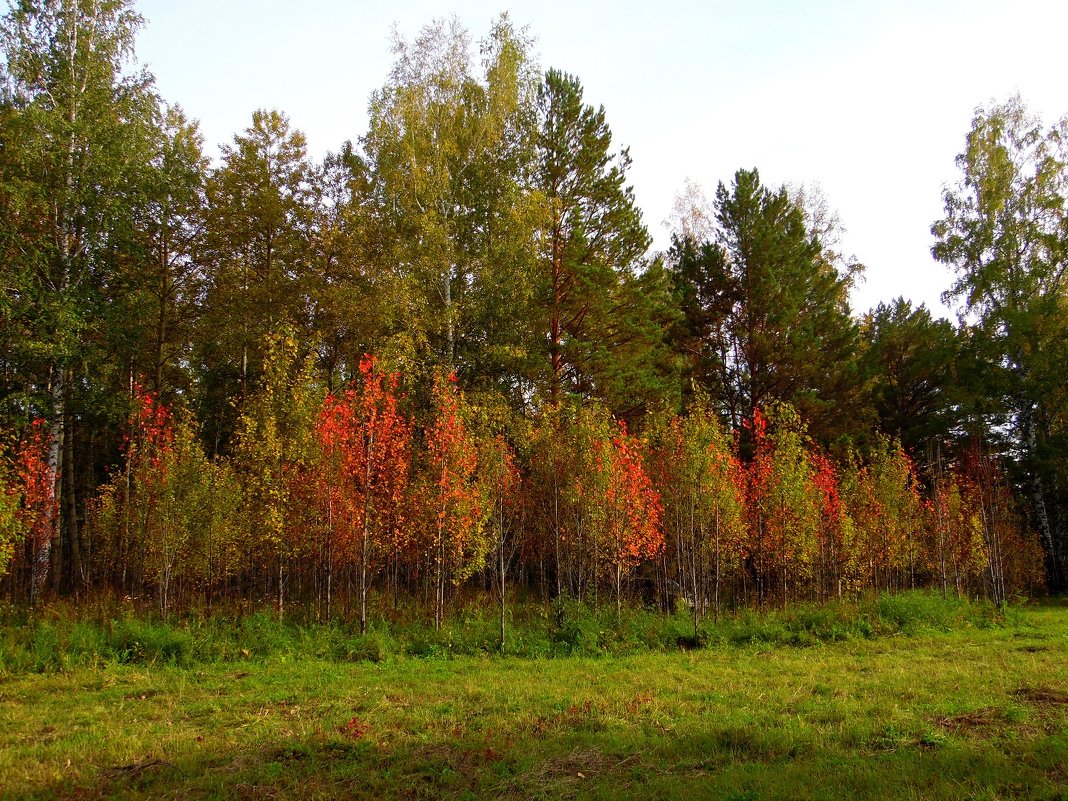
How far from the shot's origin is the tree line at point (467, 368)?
14953 millimetres

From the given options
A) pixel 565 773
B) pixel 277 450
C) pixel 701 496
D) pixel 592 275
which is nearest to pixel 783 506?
pixel 701 496

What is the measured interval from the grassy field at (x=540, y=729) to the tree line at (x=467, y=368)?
365 centimetres

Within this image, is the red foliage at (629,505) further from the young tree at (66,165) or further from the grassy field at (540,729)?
the young tree at (66,165)

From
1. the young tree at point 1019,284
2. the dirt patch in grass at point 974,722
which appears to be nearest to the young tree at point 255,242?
the dirt patch in grass at point 974,722

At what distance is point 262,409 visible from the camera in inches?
576

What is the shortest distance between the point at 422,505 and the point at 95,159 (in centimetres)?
1172

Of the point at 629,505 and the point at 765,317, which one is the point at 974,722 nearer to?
the point at 629,505

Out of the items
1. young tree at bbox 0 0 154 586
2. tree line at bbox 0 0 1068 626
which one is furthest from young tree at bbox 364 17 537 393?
young tree at bbox 0 0 154 586

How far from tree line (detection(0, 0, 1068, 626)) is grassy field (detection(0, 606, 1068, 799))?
144 inches

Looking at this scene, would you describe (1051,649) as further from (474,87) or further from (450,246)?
(474,87)

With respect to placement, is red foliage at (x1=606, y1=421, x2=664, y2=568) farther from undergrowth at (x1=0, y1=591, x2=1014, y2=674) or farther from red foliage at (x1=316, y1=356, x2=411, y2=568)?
red foliage at (x1=316, y1=356, x2=411, y2=568)

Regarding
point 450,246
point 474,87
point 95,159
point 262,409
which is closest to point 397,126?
point 474,87

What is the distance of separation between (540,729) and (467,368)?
574 inches

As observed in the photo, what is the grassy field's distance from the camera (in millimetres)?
5512
